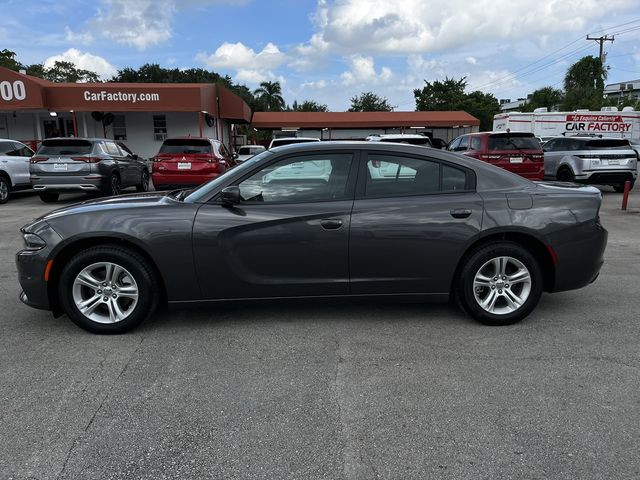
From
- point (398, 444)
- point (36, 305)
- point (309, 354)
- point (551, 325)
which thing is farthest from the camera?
point (551, 325)

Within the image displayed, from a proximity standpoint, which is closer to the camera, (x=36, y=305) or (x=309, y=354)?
(x=309, y=354)

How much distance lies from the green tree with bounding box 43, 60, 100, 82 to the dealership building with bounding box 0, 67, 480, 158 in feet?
128

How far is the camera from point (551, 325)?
4.46 meters

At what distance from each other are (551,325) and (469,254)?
38.3 inches

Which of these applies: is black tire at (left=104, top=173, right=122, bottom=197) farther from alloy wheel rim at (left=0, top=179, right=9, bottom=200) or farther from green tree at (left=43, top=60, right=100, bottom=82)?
green tree at (left=43, top=60, right=100, bottom=82)

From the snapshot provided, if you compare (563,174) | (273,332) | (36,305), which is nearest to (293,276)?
(273,332)

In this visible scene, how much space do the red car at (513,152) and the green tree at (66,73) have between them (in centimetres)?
6353

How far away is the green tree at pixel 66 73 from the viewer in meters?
63.0

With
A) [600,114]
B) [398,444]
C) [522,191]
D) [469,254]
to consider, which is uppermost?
[600,114]

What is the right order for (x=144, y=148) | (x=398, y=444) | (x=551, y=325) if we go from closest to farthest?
(x=398, y=444) → (x=551, y=325) → (x=144, y=148)

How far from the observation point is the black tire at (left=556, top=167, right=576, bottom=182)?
1469 centimetres

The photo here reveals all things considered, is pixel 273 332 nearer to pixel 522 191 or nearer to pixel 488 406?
pixel 488 406

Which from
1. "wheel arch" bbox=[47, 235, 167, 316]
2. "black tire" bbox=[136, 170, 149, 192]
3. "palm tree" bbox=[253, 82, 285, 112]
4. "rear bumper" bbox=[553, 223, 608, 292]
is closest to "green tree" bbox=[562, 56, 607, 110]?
"palm tree" bbox=[253, 82, 285, 112]

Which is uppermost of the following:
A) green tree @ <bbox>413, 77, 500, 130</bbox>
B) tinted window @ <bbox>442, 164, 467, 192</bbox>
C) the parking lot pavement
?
green tree @ <bbox>413, 77, 500, 130</bbox>
